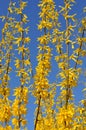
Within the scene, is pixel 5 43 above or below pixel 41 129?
above

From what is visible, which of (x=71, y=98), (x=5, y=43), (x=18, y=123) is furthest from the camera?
(x=5, y=43)

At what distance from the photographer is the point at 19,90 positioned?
12945 mm

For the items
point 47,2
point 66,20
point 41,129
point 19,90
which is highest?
point 47,2

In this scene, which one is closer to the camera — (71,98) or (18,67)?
(71,98)

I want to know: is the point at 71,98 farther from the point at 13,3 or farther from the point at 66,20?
the point at 13,3

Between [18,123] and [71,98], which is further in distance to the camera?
[18,123]

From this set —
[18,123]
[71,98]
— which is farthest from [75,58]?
[18,123]

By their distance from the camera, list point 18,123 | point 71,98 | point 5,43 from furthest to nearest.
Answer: point 5,43 → point 18,123 → point 71,98

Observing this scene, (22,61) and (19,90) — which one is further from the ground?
(22,61)

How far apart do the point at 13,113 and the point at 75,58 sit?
2888mm

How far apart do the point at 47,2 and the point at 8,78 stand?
2945mm

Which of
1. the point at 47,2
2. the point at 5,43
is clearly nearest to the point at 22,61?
the point at 5,43

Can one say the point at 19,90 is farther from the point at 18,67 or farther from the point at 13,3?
the point at 13,3

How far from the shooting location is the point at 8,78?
1373 cm
